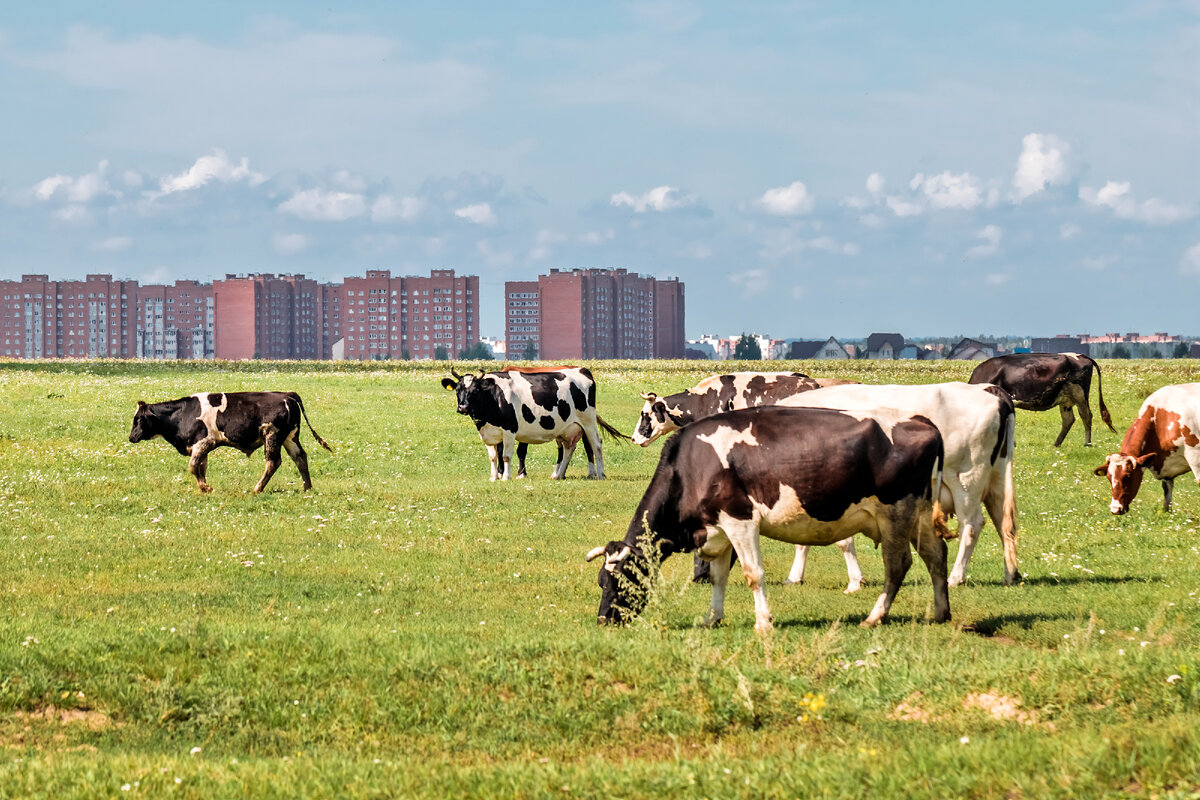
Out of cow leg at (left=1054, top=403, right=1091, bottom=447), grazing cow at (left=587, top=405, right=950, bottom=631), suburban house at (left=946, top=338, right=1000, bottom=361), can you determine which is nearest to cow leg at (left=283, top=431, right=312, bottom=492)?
grazing cow at (left=587, top=405, right=950, bottom=631)

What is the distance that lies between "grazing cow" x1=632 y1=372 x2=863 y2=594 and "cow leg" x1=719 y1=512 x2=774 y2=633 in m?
9.86

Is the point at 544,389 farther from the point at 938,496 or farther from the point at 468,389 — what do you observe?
the point at 938,496

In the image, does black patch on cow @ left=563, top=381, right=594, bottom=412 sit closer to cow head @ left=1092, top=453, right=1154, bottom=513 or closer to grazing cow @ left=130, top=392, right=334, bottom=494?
grazing cow @ left=130, top=392, right=334, bottom=494

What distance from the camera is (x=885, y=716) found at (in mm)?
9758

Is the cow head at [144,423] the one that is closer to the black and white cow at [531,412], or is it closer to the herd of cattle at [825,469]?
the herd of cattle at [825,469]

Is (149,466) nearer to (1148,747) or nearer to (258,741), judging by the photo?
(258,741)

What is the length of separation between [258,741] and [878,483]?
242 inches

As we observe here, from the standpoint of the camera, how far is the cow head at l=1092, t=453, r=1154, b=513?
20531 mm

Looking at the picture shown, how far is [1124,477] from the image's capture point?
20547mm

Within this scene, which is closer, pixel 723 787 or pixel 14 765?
pixel 723 787

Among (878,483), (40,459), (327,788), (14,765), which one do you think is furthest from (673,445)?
(40,459)

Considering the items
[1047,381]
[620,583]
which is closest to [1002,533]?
[620,583]

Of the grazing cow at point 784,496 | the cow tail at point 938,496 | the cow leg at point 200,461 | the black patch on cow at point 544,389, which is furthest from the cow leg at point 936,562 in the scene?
the black patch on cow at point 544,389

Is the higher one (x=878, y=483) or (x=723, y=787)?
(x=878, y=483)
